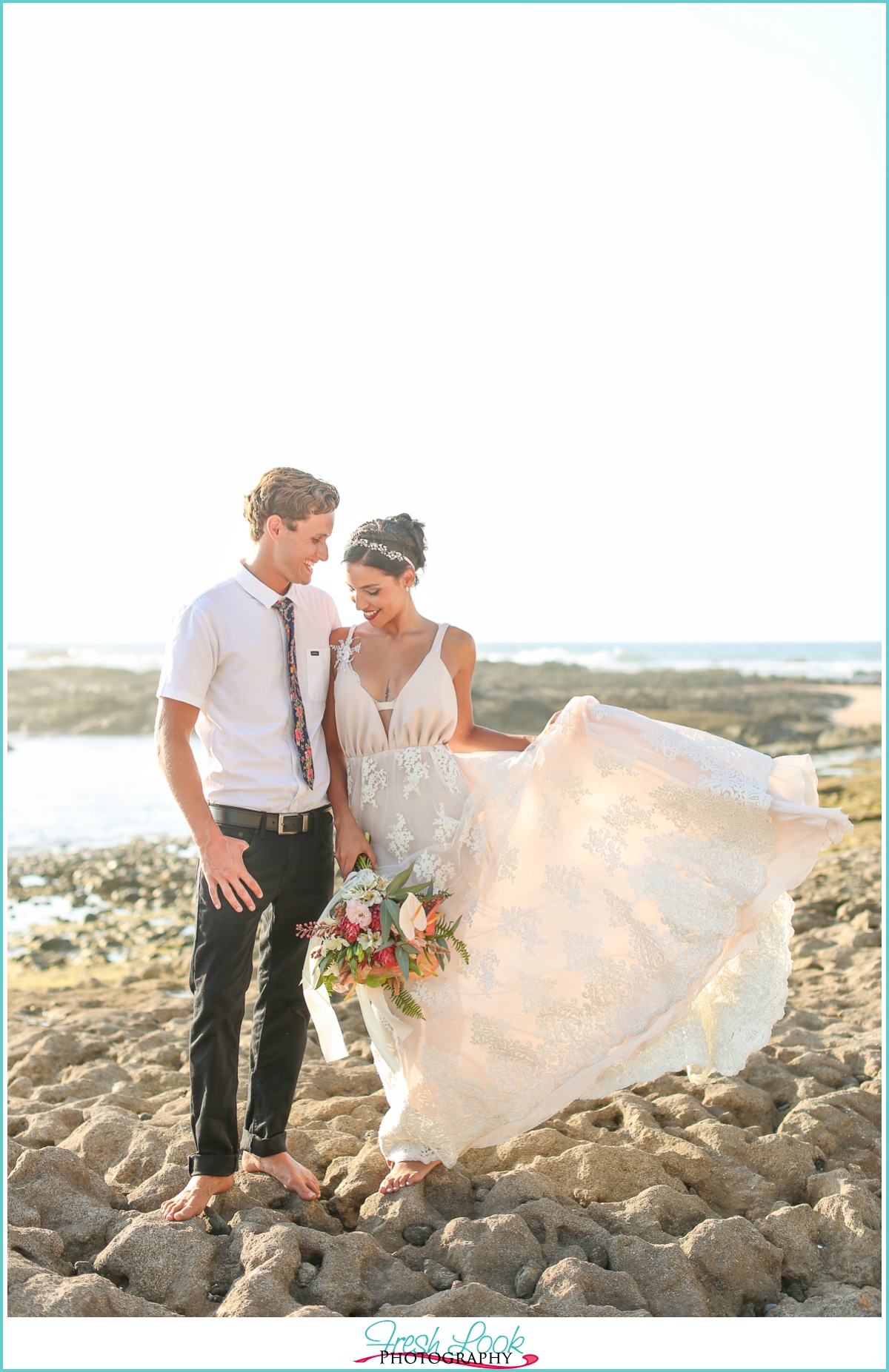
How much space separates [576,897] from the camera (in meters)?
3.65

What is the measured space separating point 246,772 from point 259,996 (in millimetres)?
945

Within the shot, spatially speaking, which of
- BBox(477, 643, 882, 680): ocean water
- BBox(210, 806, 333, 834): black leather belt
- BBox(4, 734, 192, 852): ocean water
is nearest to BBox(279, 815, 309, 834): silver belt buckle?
BBox(210, 806, 333, 834): black leather belt

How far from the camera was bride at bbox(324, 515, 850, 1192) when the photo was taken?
11.6ft

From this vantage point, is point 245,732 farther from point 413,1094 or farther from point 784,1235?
point 784,1235

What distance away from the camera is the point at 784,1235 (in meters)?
3.26

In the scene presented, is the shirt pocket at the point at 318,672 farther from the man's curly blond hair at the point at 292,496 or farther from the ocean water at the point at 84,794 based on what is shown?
the ocean water at the point at 84,794

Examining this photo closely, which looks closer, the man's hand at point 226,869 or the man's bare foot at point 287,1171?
the man's hand at point 226,869

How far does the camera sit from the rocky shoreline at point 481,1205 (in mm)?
2965

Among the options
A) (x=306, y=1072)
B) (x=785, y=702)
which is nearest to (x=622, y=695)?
(x=785, y=702)

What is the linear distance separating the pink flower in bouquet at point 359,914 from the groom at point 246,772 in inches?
13.3

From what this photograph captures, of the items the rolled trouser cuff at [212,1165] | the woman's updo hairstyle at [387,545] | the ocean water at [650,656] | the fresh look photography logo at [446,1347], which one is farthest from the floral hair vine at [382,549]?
the ocean water at [650,656]

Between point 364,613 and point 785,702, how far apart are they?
2853cm

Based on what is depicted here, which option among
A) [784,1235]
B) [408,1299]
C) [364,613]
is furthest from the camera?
[364,613]

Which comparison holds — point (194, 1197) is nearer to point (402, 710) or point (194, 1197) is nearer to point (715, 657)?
point (402, 710)
